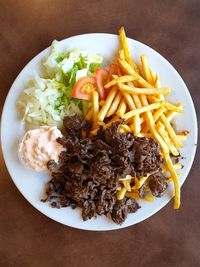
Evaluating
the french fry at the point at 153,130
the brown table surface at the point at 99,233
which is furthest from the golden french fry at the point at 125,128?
the brown table surface at the point at 99,233

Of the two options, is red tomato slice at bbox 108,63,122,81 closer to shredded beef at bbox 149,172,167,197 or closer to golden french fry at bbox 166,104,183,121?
golden french fry at bbox 166,104,183,121

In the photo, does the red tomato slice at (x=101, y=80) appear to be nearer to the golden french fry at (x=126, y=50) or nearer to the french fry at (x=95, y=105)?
the french fry at (x=95, y=105)

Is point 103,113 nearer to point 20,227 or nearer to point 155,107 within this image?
point 155,107

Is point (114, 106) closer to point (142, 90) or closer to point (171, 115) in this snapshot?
point (142, 90)

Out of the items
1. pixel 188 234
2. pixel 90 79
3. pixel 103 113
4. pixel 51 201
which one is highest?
pixel 90 79

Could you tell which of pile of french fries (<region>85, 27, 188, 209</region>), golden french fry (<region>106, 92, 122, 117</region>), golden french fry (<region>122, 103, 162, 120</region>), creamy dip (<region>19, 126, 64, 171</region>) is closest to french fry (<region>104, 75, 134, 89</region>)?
pile of french fries (<region>85, 27, 188, 209</region>)

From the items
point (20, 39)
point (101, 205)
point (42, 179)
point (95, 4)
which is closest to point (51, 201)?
point (42, 179)
